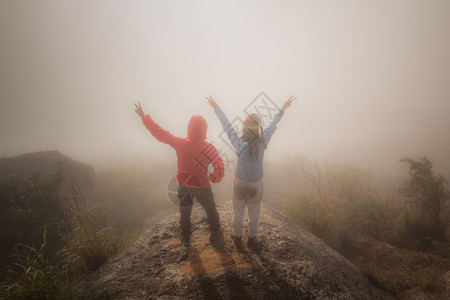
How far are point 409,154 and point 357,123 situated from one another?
15.5 m

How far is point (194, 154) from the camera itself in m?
2.67

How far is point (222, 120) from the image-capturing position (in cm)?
257

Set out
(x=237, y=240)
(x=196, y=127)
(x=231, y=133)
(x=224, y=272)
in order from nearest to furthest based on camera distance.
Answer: (x=224, y=272) → (x=231, y=133) → (x=196, y=127) → (x=237, y=240)

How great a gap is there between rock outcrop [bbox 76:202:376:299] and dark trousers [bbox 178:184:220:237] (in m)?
0.22

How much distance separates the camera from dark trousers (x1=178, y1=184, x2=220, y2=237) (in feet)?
9.06

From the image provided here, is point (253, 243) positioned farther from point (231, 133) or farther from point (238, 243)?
point (231, 133)

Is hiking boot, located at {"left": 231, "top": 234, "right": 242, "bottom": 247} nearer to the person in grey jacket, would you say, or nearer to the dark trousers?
the person in grey jacket

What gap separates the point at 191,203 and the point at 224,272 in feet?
3.71

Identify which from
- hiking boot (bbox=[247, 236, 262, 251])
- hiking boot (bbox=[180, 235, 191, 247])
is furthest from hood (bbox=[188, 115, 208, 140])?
hiking boot (bbox=[247, 236, 262, 251])

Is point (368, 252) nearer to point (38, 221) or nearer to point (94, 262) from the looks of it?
point (94, 262)

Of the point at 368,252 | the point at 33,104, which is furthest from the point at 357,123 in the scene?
the point at 33,104

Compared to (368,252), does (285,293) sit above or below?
above

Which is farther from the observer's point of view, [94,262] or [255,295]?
[94,262]

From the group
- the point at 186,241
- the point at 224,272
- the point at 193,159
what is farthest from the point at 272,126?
the point at 186,241
